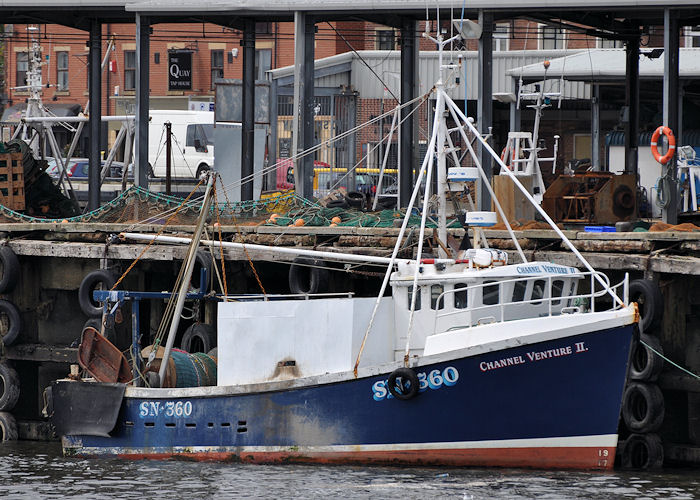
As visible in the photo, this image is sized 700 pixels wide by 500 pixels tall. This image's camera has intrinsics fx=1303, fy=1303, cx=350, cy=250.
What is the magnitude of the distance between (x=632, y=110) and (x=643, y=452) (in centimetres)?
1165

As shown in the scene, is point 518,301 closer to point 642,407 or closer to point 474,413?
point 474,413

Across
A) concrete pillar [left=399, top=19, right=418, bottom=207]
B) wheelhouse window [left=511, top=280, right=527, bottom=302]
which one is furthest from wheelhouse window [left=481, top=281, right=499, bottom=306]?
concrete pillar [left=399, top=19, right=418, bottom=207]

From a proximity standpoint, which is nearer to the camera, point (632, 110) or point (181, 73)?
point (632, 110)

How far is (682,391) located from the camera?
18812 millimetres

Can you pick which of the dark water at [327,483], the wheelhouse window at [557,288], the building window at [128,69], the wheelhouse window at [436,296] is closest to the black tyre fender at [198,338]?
the dark water at [327,483]

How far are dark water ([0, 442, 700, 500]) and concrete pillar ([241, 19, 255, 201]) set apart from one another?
36.4 feet

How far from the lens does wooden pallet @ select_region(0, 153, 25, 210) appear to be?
27.2 m

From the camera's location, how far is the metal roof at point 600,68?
36312 mm

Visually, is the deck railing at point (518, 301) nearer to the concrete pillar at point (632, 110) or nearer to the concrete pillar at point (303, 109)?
the concrete pillar at point (303, 109)

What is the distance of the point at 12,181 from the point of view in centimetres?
2733

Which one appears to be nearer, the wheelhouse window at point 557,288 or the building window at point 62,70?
the wheelhouse window at point 557,288

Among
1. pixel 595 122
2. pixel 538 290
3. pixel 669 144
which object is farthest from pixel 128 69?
pixel 538 290

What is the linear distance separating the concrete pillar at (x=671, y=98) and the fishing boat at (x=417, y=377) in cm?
439

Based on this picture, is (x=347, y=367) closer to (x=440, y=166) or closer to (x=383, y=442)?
(x=383, y=442)
